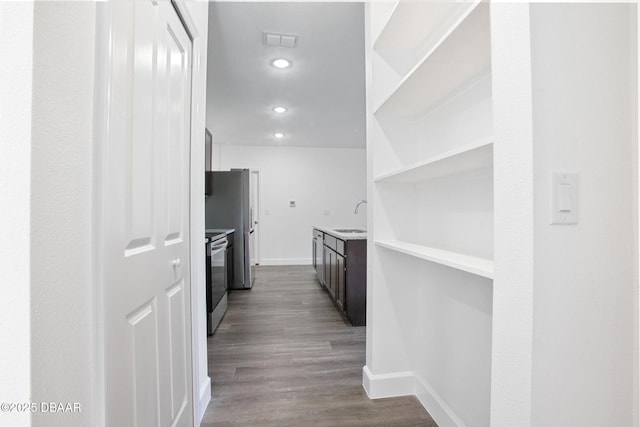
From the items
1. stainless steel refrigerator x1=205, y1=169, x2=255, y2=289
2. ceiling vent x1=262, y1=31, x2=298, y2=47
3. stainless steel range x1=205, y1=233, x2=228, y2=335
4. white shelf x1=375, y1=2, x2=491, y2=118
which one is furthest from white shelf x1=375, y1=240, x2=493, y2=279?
stainless steel refrigerator x1=205, y1=169, x2=255, y2=289

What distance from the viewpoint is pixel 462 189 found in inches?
54.1

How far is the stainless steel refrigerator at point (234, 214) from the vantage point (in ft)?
13.6

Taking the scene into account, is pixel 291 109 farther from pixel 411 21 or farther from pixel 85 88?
pixel 85 88

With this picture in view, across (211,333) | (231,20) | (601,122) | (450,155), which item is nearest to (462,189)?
(450,155)

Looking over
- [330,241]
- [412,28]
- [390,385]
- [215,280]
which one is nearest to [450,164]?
[412,28]

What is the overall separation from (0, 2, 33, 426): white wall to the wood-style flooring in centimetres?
128

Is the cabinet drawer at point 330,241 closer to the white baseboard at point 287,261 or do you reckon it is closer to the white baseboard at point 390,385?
the white baseboard at point 390,385

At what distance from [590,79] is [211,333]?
2870 millimetres

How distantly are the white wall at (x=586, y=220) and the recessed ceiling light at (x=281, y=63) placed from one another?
96.2 inches

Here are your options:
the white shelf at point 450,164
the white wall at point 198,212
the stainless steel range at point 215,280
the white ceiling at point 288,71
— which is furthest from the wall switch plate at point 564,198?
the stainless steel range at point 215,280

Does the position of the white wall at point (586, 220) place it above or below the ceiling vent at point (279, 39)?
below

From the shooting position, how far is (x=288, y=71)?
9.64 feet

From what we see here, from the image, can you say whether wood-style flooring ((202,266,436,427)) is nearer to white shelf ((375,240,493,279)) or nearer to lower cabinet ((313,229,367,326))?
lower cabinet ((313,229,367,326))

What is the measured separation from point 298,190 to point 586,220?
5.78 meters
